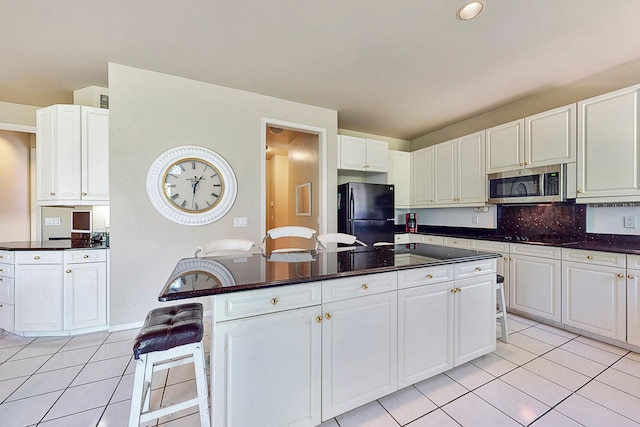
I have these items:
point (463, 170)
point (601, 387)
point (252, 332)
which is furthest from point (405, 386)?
point (463, 170)

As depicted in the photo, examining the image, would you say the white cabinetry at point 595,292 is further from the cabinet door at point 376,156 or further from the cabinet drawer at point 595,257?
the cabinet door at point 376,156

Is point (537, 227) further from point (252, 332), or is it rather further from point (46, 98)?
point (46, 98)

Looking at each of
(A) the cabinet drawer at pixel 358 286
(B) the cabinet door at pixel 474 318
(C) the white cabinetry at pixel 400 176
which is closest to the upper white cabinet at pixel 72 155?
(A) the cabinet drawer at pixel 358 286

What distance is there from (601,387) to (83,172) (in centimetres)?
471

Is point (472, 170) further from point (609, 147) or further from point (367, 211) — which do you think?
point (367, 211)

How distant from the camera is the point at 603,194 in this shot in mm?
2477

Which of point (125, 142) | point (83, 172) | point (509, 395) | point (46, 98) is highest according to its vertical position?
point (46, 98)

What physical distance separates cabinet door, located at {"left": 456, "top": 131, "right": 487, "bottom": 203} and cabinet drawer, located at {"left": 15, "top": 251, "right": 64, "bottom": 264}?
4.77 m

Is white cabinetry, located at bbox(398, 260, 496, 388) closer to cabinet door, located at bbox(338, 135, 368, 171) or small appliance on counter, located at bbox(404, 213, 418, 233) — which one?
cabinet door, located at bbox(338, 135, 368, 171)

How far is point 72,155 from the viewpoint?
273 cm

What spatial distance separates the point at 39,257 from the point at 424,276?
3460mm

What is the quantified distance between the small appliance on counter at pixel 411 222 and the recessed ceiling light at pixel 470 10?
334 cm

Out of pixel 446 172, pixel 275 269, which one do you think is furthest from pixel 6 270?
pixel 446 172

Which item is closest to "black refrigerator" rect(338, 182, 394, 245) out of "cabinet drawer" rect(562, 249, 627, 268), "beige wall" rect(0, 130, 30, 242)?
"cabinet drawer" rect(562, 249, 627, 268)
